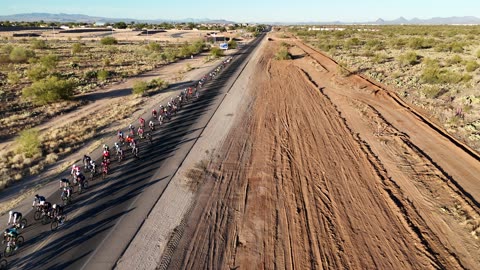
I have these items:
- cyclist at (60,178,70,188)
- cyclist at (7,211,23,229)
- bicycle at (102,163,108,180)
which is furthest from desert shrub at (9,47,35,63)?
cyclist at (7,211,23,229)

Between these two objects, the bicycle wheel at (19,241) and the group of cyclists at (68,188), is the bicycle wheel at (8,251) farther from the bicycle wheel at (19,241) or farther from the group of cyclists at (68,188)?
the bicycle wheel at (19,241)

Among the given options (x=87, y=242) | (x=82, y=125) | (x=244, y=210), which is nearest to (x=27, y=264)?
(x=87, y=242)

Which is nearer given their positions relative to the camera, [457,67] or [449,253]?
[449,253]

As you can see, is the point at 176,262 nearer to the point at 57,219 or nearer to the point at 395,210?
the point at 57,219

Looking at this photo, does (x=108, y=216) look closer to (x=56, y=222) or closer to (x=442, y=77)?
(x=56, y=222)

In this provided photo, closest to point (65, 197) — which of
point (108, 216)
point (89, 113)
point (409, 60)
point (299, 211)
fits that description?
point (108, 216)

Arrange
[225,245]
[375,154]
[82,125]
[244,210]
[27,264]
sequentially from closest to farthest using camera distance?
[27,264], [225,245], [244,210], [375,154], [82,125]

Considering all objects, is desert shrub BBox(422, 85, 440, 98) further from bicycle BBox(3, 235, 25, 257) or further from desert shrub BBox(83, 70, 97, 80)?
desert shrub BBox(83, 70, 97, 80)

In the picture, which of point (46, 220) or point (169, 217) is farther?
point (169, 217)
